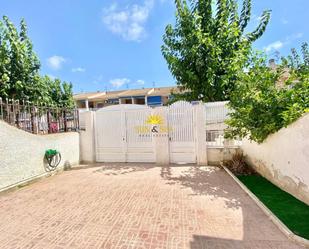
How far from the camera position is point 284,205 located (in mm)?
4492

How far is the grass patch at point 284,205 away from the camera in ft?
11.9

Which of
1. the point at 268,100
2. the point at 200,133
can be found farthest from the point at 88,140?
the point at 268,100

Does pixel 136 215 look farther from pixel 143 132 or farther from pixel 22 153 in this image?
pixel 143 132

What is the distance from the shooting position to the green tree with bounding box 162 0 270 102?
9117 millimetres

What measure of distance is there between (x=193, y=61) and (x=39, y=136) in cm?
754

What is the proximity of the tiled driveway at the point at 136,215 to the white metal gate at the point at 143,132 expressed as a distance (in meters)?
1.84

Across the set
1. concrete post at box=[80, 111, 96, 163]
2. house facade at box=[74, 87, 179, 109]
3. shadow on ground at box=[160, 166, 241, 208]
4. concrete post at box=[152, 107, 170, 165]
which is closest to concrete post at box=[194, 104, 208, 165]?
shadow on ground at box=[160, 166, 241, 208]

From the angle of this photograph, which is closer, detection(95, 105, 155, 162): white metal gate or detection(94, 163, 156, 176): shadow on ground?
detection(94, 163, 156, 176): shadow on ground

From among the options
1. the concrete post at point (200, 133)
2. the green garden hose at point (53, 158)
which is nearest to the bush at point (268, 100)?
the concrete post at point (200, 133)

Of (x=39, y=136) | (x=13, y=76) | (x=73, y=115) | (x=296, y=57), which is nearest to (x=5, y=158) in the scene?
(x=39, y=136)

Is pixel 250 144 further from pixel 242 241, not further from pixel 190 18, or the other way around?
pixel 190 18

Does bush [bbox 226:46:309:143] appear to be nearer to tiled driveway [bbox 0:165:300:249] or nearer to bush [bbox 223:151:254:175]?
bush [bbox 223:151:254:175]

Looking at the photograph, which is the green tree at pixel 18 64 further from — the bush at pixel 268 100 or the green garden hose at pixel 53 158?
the bush at pixel 268 100

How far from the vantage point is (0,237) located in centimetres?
362
